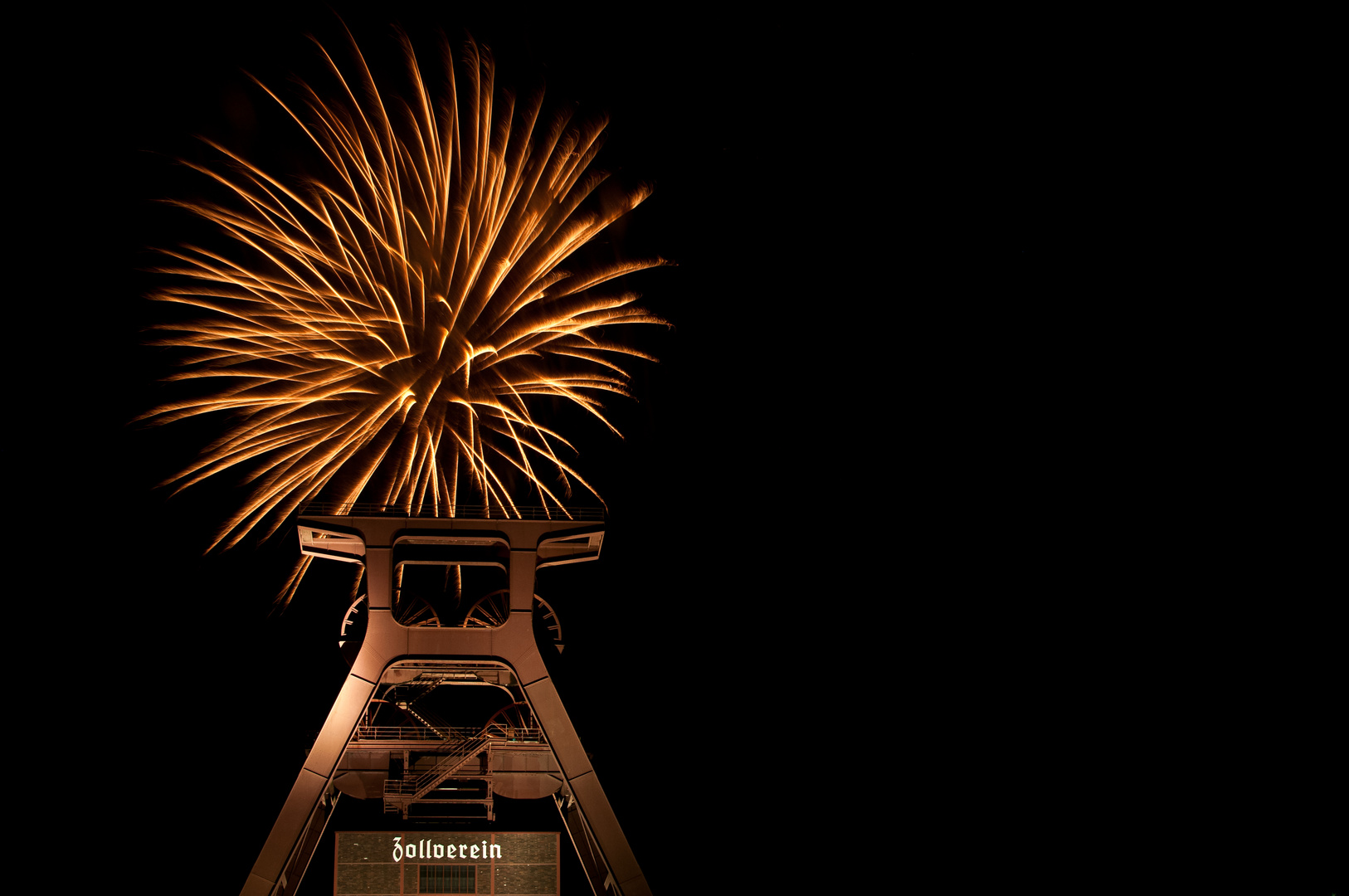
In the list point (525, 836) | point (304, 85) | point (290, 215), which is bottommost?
point (525, 836)

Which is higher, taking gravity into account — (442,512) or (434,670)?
(442,512)

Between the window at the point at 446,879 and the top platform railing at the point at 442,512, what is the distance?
637cm

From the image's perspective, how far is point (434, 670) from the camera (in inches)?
657

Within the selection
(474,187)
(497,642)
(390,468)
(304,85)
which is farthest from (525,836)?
(304,85)

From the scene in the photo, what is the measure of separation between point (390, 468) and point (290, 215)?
15.0 ft

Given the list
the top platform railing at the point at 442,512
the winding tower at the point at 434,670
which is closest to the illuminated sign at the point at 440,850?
the winding tower at the point at 434,670

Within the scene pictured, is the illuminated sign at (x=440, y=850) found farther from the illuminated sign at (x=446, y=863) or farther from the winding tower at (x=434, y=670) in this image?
the winding tower at (x=434, y=670)

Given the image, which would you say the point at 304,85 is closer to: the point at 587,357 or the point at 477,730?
the point at 587,357

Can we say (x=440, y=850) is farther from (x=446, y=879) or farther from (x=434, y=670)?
(x=434, y=670)

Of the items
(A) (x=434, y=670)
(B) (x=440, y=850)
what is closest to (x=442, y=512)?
(A) (x=434, y=670)

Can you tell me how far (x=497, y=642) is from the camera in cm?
1605

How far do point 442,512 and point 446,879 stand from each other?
6584 mm

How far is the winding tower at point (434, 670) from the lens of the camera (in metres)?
15.5

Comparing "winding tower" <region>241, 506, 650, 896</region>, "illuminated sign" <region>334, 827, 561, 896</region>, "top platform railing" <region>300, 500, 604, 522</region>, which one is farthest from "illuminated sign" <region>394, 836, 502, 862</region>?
"top platform railing" <region>300, 500, 604, 522</region>
